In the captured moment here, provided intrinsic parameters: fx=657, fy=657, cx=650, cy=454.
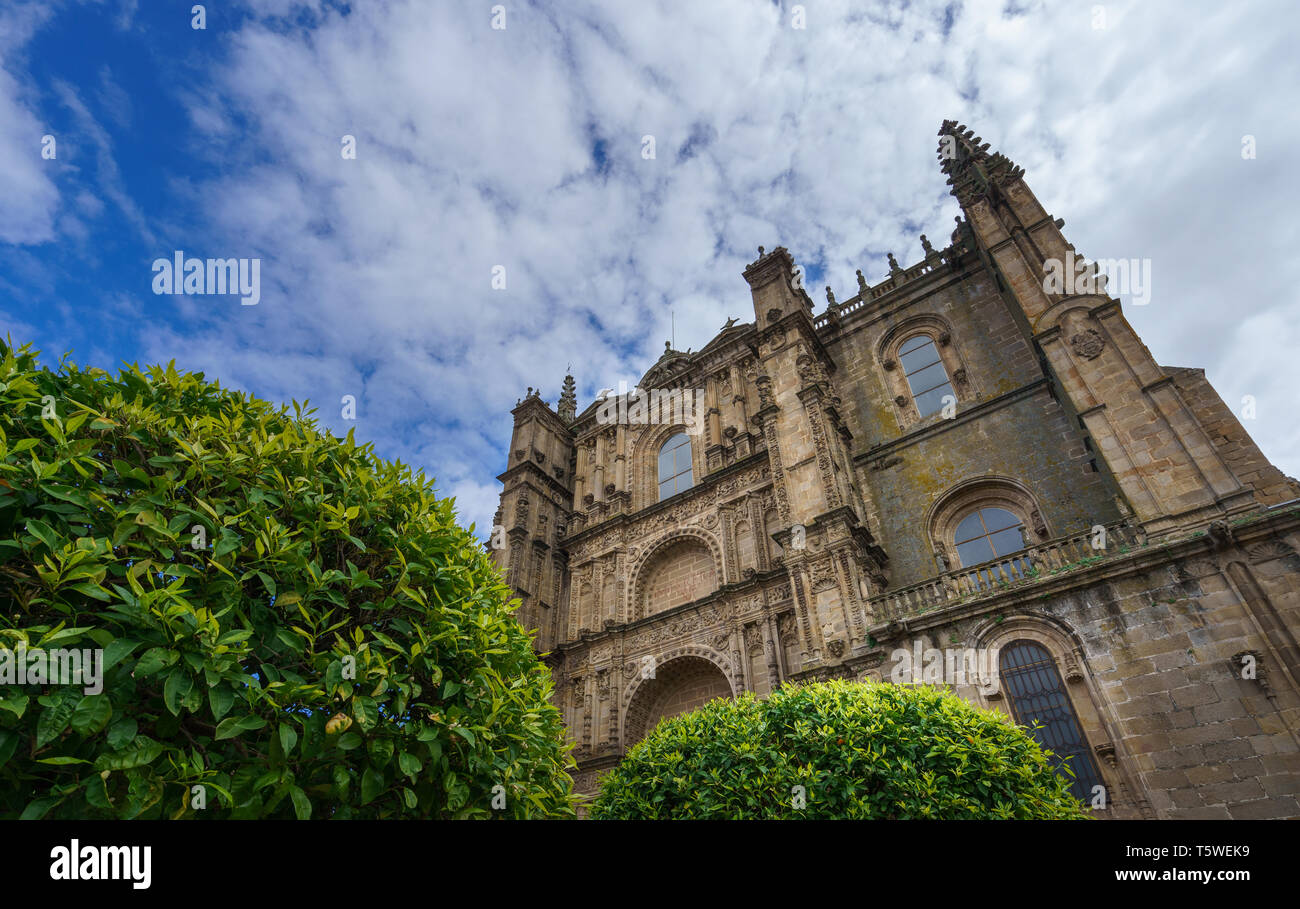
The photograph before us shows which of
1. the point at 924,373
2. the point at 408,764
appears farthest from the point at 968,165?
the point at 408,764

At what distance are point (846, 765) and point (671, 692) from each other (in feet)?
40.7

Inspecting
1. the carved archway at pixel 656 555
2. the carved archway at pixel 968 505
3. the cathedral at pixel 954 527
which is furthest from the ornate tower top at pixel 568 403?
the carved archway at pixel 968 505

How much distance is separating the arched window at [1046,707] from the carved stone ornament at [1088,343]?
6.14 m

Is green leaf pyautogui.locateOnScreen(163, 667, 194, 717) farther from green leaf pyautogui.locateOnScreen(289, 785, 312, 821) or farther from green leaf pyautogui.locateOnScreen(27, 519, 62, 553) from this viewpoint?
green leaf pyautogui.locateOnScreen(27, 519, 62, 553)

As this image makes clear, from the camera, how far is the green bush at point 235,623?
4070 mm

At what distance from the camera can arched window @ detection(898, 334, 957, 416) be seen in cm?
1872

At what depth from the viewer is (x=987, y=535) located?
16.0 metres

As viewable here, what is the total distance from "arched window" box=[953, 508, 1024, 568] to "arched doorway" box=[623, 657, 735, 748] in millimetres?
7131

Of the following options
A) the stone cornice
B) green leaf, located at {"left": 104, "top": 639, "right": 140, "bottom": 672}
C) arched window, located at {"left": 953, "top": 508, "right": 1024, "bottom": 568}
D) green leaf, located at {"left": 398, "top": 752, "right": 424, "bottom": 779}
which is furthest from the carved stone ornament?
green leaf, located at {"left": 104, "top": 639, "right": 140, "bottom": 672}

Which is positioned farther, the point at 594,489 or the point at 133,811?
the point at 594,489

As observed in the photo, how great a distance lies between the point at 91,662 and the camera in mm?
4043

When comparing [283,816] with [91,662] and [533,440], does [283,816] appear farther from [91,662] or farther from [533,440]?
[533,440]

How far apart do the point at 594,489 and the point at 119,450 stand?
20.1 m
